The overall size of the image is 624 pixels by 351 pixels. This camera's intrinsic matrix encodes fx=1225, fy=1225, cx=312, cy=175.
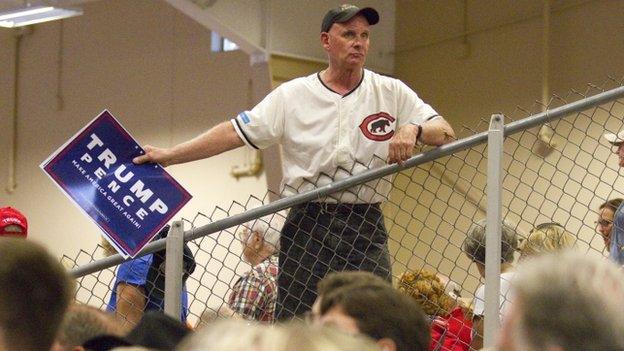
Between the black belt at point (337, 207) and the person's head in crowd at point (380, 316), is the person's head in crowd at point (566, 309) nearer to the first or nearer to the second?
the person's head in crowd at point (380, 316)

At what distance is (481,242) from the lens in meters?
4.67

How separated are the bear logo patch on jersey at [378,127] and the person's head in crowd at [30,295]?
2222 millimetres

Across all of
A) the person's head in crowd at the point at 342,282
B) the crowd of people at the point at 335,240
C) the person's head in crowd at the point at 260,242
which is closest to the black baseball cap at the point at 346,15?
the crowd of people at the point at 335,240

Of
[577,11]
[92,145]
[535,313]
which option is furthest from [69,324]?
[577,11]

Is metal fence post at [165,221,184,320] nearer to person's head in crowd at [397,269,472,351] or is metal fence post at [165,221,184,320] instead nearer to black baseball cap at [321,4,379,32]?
person's head in crowd at [397,269,472,351]

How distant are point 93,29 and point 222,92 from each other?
2.02 meters

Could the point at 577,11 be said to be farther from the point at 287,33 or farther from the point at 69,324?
the point at 69,324

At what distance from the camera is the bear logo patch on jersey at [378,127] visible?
172 inches

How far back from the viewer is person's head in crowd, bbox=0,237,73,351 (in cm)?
221

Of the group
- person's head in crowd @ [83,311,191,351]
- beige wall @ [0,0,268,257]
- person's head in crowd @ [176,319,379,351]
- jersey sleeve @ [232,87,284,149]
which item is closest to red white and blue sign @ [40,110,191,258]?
jersey sleeve @ [232,87,284,149]

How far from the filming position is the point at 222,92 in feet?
34.7

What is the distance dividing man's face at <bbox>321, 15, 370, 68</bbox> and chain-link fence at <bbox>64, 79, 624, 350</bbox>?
1.31 feet

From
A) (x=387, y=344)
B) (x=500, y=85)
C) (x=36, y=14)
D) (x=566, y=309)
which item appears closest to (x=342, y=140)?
(x=387, y=344)

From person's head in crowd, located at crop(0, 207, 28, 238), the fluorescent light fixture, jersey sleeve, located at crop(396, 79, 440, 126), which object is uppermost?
the fluorescent light fixture
